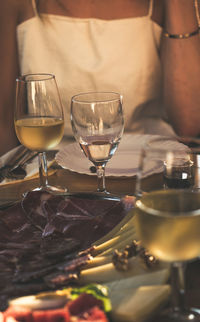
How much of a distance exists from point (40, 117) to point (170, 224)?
742 millimetres

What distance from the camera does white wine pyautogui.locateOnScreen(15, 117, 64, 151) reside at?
1.24 m

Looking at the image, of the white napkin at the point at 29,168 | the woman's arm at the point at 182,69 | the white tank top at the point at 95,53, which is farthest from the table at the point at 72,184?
the woman's arm at the point at 182,69

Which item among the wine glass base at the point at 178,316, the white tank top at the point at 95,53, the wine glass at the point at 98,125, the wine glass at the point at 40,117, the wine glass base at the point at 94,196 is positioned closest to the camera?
the wine glass base at the point at 178,316

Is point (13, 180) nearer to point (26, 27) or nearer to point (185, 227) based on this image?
point (185, 227)

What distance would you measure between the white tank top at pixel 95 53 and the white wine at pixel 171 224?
1.66 metres

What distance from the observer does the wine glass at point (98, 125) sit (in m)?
1.14

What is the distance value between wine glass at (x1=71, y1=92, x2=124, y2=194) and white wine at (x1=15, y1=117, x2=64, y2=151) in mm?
105

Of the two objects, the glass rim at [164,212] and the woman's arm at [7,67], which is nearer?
the glass rim at [164,212]

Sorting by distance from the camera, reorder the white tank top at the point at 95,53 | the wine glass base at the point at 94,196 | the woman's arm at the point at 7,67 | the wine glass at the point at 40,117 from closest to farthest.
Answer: the wine glass base at the point at 94,196 → the wine glass at the point at 40,117 → the woman's arm at the point at 7,67 → the white tank top at the point at 95,53

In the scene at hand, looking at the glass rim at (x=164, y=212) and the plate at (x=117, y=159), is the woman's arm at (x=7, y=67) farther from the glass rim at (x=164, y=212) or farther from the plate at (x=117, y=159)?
the glass rim at (x=164, y=212)

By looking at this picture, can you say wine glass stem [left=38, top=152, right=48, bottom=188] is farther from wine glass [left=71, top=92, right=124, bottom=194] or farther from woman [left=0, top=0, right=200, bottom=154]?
woman [left=0, top=0, right=200, bottom=154]

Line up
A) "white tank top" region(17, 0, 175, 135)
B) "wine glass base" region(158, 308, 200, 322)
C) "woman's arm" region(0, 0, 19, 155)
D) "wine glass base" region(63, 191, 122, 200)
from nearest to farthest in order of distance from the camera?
"wine glass base" region(158, 308, 200, 322), "wine glass base" region(63, 191, 122, 200), "woman's arm" region(0, 0, 19, 155), "white tank top" region(17, 0, 175, 135)

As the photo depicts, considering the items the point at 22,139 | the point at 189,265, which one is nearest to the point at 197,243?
the point at 189,265

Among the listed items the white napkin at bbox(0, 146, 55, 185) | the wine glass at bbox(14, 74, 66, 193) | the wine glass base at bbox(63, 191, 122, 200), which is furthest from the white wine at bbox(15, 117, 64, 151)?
the wine glass base at bbox(63, 191, 122, 200)
